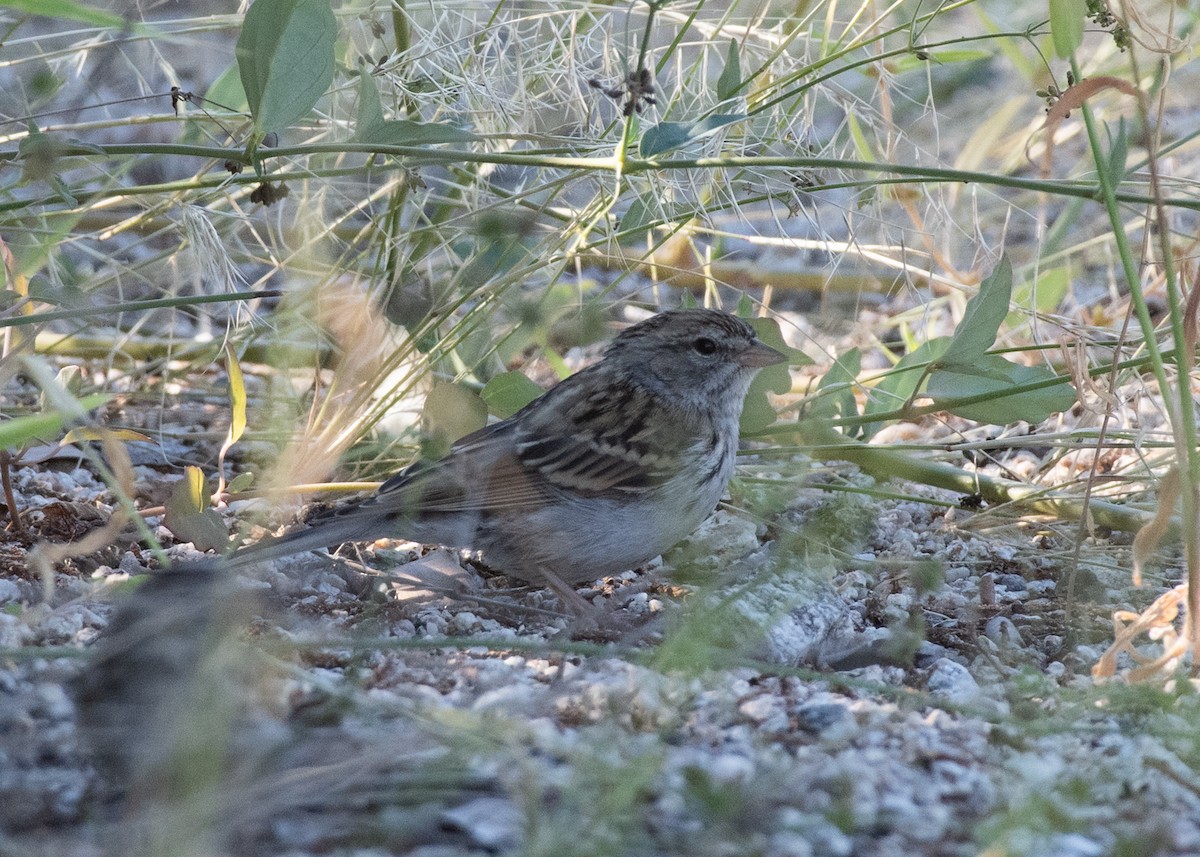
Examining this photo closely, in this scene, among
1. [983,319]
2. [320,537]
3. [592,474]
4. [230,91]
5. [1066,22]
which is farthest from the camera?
[230,91]

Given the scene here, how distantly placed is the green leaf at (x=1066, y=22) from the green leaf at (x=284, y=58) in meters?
1.57

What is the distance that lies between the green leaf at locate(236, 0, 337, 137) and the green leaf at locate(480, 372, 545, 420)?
115 cm

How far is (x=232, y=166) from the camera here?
308 cm

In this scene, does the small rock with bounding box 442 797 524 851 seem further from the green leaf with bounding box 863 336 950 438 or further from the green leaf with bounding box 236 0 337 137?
the green leaf with bounding box 863 336 950 438

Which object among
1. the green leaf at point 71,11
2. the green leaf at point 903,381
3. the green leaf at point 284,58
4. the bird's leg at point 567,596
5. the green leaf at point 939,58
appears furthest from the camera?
the green leaf at point 903,381

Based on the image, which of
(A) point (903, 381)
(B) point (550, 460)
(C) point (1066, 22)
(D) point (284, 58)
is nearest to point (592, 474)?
(B) point (550, 460)

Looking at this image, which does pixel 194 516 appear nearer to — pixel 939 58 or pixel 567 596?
pixel 567 596

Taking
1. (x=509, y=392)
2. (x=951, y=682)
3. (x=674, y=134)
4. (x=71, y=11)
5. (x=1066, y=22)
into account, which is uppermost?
(x=1066, y=22)

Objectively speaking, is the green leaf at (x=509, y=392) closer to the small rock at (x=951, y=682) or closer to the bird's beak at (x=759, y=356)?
the bird's beak at (x=759, y=356)

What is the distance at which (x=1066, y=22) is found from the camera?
2701 millimetres

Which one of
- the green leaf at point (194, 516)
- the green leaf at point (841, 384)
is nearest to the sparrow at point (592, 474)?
the green leaf at point (841, 384)

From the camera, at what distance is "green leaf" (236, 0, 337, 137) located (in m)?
2.90

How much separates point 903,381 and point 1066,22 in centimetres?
145

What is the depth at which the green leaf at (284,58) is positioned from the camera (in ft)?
9.50
